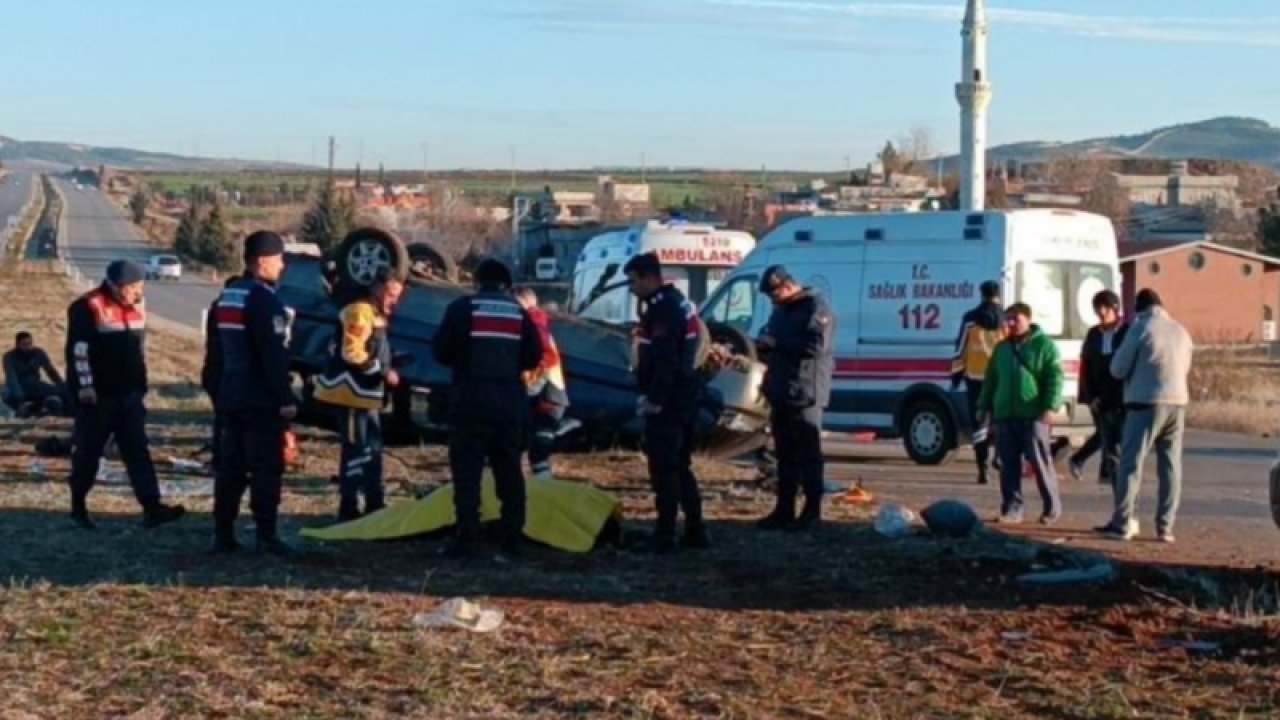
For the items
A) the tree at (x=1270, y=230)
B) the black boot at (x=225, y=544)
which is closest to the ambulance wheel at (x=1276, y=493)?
the black boot at (x=225, y=544)

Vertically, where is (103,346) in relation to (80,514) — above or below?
above

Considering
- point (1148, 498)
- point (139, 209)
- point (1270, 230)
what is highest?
point (1270, 230)

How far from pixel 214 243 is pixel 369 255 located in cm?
A: 7824

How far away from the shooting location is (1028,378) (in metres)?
14.2

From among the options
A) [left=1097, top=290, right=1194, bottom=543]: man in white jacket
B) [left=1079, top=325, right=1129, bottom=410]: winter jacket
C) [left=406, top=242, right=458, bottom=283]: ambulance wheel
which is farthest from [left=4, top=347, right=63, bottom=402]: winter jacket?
[left=1097, top=290, right=1194, bottom=543]: man in white jacket

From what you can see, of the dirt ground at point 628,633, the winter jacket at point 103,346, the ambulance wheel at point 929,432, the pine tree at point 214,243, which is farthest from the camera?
the pine tree at point 214,243

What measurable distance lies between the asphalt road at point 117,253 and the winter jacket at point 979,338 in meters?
10.5

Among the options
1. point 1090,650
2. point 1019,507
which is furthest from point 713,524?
point 1090,650

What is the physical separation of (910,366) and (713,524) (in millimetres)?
6805

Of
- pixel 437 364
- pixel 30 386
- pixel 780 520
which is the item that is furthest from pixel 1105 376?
pixel 30 386

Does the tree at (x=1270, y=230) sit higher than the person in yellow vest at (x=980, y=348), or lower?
higher

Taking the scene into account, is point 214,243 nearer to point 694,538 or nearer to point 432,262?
point 432,262

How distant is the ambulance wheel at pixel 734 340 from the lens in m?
18.4

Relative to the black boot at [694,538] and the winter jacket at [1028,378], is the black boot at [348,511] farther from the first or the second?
the winter jacket at [1028,378]
